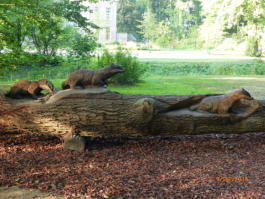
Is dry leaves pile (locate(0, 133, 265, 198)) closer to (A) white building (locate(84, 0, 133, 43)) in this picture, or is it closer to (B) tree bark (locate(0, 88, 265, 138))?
(B) tree bark (locate(0, 88, 265, 138))

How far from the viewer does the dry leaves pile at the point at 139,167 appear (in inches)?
107

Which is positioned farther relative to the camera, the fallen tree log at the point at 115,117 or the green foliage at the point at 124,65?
the green foliage at the point at 124,65

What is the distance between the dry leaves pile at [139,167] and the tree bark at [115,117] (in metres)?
0.24

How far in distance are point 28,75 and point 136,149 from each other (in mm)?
6400

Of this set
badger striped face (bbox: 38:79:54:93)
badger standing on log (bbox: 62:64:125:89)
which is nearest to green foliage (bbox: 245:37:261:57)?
badger standing on log (bbox: 62:64:125:89)

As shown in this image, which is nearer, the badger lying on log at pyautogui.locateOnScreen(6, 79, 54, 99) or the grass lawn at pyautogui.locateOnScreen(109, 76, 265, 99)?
the badger lying on log at pyautogui.locateOnScreen(6, 79, 54, 99)

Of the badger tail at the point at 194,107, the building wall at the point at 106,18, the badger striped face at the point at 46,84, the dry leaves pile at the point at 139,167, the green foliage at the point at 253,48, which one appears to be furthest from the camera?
the building wall at the point at 106,18

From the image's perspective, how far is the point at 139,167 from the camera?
3258 millimetres

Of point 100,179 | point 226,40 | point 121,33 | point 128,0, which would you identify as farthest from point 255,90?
point 128,0

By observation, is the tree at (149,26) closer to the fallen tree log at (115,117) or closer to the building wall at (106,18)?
the building wall at (106,18)

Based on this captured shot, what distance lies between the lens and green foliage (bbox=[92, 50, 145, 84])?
28.1 ft
